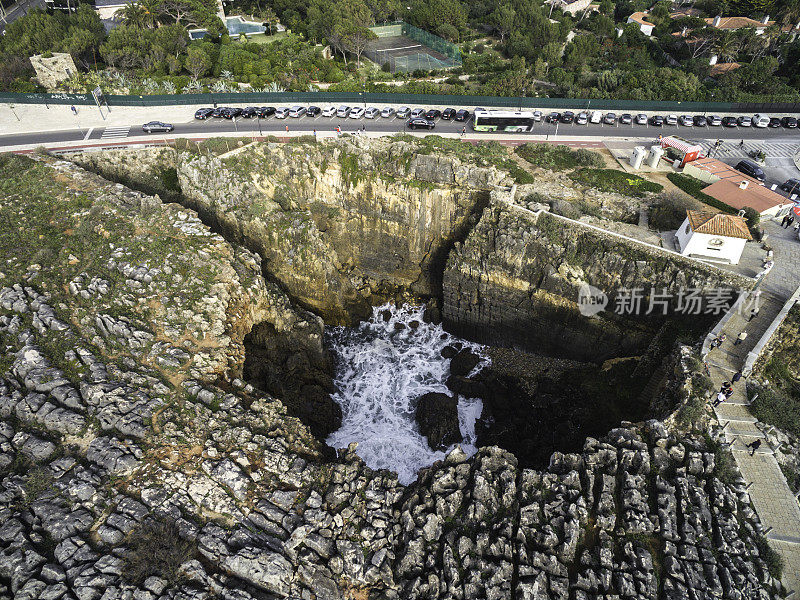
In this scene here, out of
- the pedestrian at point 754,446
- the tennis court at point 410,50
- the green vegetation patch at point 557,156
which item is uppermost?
the tennis court at point 410,50

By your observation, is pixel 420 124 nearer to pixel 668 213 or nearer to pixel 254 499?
pixel 668 213

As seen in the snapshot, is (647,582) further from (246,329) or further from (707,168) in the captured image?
(707,168)

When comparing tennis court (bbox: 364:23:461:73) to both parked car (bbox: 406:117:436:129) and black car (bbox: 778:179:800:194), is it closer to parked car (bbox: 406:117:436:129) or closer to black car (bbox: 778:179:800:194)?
parked car (bbox: 406:117:436:129)

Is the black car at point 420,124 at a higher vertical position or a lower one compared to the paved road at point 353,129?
higher

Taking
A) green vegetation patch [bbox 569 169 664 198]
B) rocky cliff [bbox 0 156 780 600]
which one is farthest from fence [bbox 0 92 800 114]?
rocky cliff [bbox 0 156 780 600]

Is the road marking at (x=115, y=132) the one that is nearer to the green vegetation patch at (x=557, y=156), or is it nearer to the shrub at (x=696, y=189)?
the green vegetation patch at (x=557, y=156)

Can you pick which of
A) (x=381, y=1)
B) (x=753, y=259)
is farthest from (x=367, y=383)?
(x=381, y=1)

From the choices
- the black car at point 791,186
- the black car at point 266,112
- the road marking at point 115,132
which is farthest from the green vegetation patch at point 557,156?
the road marking at point 115,132
